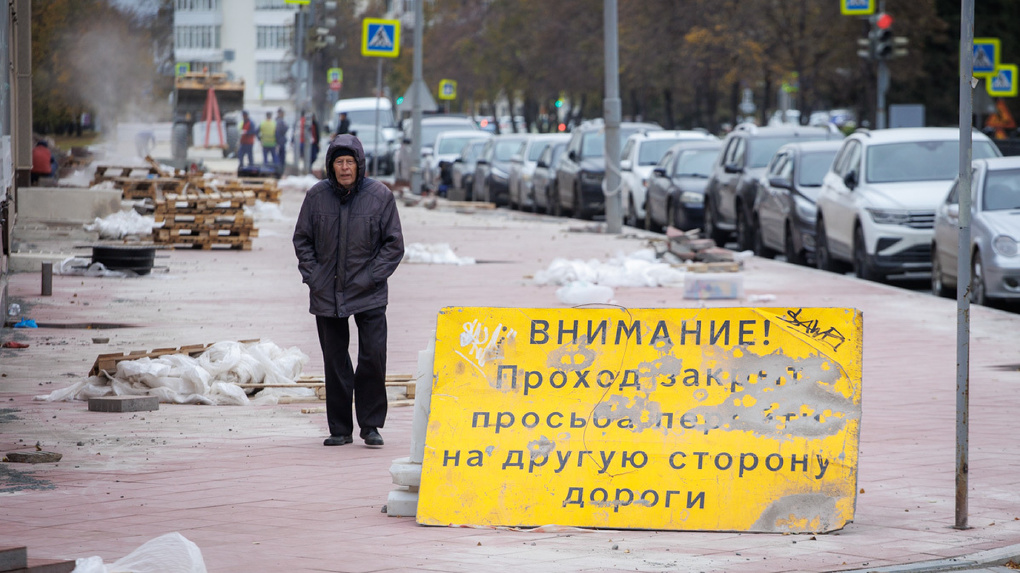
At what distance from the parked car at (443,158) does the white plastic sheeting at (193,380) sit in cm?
3136

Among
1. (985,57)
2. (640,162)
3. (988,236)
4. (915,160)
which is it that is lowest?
(988,236)

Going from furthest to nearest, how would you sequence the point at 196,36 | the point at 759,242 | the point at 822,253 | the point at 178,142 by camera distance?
the point at 178,142, the point at 196,36, the point at 759,242, the point at 822,253

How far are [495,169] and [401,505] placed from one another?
31253 mm

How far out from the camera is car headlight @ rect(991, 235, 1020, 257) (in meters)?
15.0

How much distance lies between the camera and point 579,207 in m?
31.1

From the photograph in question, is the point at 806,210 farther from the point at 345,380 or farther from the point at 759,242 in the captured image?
the point at 345,380

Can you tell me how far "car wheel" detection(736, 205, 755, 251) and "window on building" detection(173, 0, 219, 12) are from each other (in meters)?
13.7

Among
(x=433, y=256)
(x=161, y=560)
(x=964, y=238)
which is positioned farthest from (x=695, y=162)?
(x=161, y=560)

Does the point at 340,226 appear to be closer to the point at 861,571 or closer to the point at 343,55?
the point at 861,571

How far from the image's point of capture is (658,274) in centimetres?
1761

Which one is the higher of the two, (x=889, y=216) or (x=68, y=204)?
(x=889, y=216)

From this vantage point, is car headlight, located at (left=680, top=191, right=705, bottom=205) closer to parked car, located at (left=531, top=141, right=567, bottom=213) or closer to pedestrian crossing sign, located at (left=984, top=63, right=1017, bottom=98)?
parked car, located at (left=531, top=141, right=567, bottom=213)

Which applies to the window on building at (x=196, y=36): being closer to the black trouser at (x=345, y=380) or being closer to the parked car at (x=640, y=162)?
the parked car at (x=640, y=162)

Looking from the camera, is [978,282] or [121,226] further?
[121,226]
